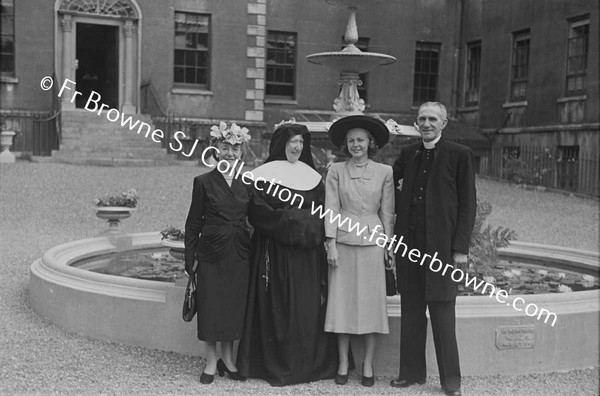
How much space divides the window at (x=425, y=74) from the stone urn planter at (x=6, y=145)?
1258 centimetres

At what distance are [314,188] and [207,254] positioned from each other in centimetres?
86

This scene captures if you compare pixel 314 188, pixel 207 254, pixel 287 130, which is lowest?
pixel 207 254

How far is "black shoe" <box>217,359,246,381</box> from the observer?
16.4 ft

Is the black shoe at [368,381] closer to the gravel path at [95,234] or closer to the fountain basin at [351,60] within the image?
the gravel path at [95,234]

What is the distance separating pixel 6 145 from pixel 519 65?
46.4 ft

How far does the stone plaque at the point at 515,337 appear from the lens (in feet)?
17.3

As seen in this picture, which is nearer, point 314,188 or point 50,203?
point 314,188

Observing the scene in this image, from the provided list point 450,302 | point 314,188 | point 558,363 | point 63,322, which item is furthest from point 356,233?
point 63,322

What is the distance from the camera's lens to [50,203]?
12.9 meters

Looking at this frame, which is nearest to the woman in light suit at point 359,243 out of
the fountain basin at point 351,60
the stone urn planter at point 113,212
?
the fountain basin at point 351,60

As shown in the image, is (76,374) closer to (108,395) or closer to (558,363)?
(108,395)

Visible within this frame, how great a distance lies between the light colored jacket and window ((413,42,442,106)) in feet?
63.6

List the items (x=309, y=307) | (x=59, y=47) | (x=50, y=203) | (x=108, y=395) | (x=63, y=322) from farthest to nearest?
(x=59, y=47)
(x=50, y=203)
(x=63, y=322)
(x=309, y=307)
(x=108, y=395)

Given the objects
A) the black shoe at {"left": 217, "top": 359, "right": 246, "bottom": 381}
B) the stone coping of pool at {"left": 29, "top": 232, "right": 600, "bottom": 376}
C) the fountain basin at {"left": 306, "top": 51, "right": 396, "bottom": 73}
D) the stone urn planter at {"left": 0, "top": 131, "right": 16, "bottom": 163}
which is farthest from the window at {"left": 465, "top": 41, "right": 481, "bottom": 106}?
the black shoe at {"left": 217, "top": 359, "right": 246, "bottom": 381}
